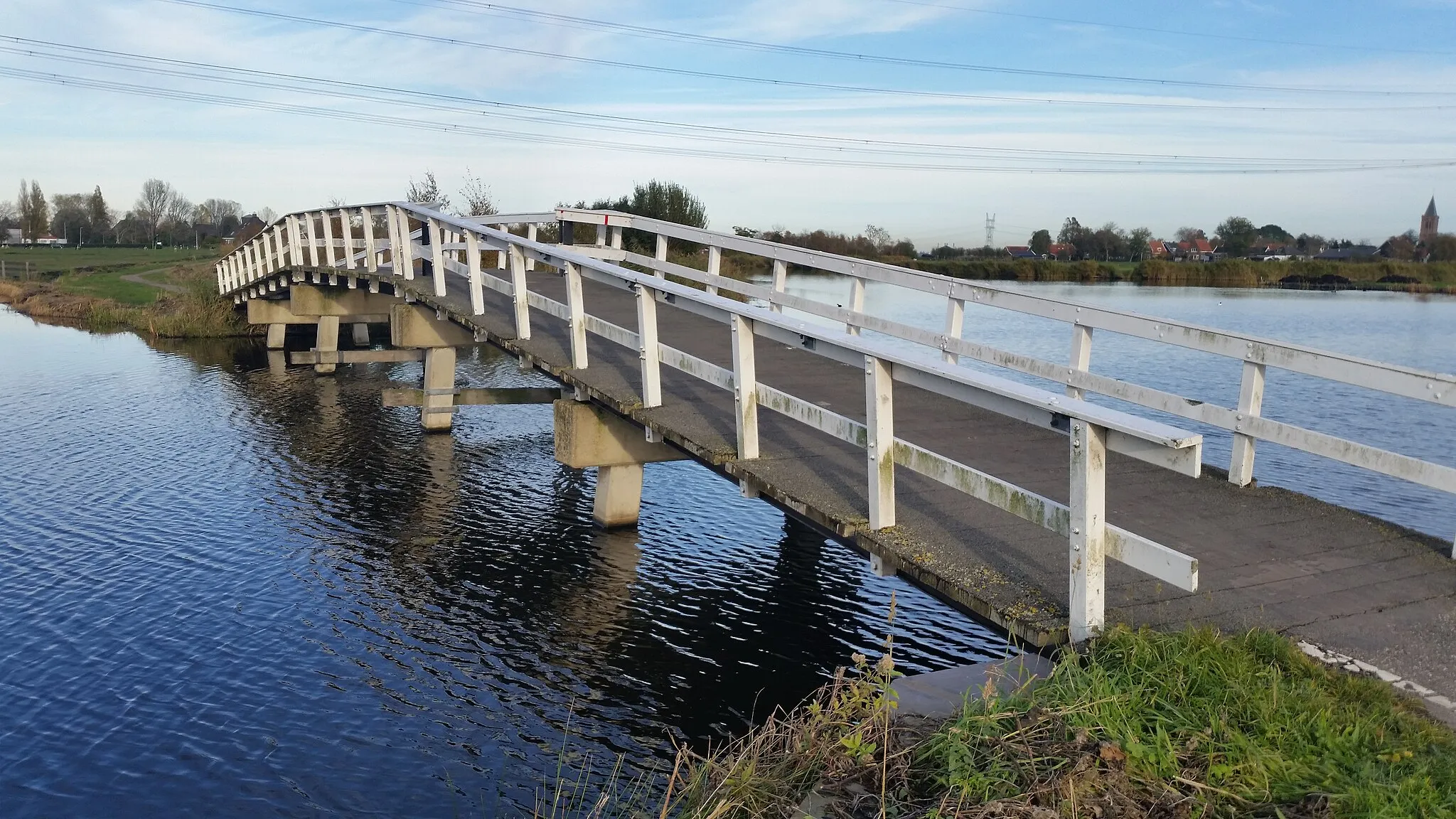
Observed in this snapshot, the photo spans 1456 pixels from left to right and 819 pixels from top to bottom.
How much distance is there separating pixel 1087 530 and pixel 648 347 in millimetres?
5115

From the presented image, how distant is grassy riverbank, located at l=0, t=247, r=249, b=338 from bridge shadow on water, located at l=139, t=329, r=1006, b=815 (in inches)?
755

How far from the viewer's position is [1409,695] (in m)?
3.99

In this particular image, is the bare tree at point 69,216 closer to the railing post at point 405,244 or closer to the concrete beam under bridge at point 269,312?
the concrete beam under bridge at point 269,312

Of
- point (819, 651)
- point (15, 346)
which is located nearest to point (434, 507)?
point (819, 651)

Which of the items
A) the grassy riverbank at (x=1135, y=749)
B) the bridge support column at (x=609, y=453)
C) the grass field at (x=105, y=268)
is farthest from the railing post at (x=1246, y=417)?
the grass field at (x=105, y=268)

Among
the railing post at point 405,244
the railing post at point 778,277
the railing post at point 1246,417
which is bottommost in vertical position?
the railing post at point 1246,417

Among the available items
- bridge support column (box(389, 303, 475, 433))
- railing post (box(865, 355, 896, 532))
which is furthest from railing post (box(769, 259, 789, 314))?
railing post (box(865, 355, 896, 532))

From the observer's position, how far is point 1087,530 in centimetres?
443

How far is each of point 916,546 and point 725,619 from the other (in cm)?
398

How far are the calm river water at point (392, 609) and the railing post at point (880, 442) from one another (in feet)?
7.65

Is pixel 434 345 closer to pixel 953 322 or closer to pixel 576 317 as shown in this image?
pixel 576 317

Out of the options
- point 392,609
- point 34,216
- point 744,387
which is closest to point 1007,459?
point 744,387

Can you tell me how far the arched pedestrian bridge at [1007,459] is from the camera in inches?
182

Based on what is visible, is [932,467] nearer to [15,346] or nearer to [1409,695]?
[1409,695]
